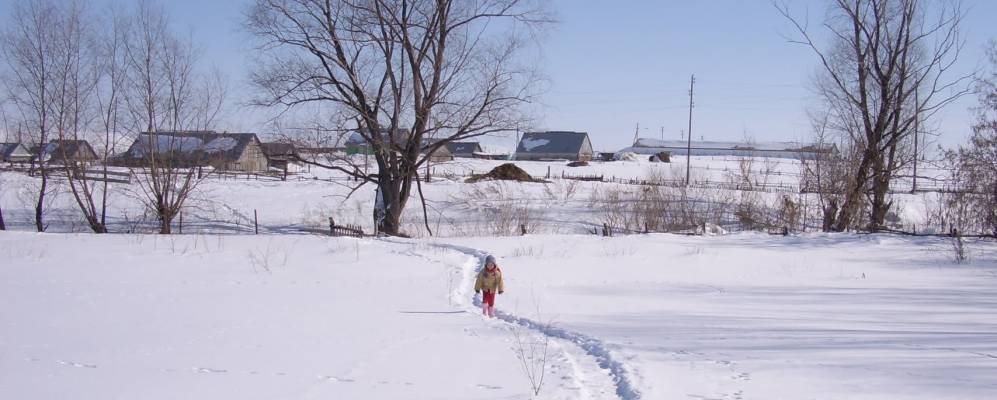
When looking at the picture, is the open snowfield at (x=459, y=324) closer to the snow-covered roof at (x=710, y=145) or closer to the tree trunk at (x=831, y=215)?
the tree trunk at (x=831, y=215)

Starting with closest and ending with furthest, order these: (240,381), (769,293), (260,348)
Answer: (240,381) → (260,348) → (769,293)

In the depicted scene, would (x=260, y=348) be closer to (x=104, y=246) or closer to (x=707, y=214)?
(x=104, y=246)

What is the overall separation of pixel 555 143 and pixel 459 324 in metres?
83.2

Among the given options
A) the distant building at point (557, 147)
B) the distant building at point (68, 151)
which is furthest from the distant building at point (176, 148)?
the distant building at point (557, 147)

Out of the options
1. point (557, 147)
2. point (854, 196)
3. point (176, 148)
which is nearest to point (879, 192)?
point (854, 196)

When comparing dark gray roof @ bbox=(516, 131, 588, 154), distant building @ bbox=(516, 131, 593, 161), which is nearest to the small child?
distant building @ bbox=(516, 131, 593, 161)

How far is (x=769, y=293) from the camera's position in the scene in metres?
12.5

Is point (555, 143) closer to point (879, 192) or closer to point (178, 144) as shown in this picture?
point (879, 192)

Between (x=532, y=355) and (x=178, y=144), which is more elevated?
(x=178, y=144)

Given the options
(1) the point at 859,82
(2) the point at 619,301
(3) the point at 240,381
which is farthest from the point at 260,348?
(1) the point at 859,82

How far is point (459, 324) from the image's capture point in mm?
9453

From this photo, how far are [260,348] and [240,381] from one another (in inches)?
51.1

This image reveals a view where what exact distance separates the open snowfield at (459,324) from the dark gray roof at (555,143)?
73.1 m

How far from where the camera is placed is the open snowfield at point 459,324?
20.9ft
